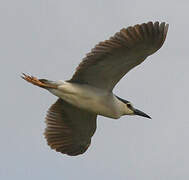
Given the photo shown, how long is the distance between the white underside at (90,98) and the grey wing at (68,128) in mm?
792

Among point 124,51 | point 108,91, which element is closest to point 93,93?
Answer: point 108,91

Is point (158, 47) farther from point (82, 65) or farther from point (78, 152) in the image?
point (78, 152)

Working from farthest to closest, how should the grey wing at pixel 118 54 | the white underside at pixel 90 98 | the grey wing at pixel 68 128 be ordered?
the grey wing at pixel 68 128 → the white underside at pixel 90 98 → the grey wing at pixel 118 54

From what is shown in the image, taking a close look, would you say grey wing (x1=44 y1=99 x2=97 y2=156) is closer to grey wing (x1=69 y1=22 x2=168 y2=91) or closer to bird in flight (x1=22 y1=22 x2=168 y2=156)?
bird in flight (x1=22 y1=22 x2=168 y2=156)

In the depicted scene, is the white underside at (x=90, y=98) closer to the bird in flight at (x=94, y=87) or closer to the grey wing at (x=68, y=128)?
the bird in flight at (x=94, y=87)

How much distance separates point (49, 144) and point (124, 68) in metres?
3.19

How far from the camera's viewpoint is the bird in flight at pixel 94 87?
589 inches

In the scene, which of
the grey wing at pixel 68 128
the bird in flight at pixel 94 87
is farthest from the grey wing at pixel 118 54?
the grey wing at pixel 68 128

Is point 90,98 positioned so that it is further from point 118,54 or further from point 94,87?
point 118,54

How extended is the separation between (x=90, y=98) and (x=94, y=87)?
26 centimetres

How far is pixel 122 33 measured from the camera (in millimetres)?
14953

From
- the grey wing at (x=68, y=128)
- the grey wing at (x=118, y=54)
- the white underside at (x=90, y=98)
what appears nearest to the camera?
the grey wing at (x=118, y=54)

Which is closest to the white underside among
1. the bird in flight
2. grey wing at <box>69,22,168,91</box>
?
the bird in flight

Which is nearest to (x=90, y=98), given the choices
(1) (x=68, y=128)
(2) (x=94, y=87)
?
(2) (x=94, y=87)
